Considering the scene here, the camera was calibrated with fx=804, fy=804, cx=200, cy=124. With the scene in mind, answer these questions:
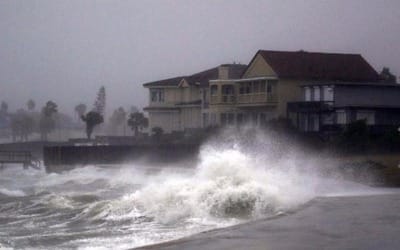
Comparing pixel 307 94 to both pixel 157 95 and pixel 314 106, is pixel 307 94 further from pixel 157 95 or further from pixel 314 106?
pixel 157 95

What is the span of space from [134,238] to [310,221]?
4.05 meters

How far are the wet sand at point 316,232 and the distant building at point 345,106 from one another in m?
31.4

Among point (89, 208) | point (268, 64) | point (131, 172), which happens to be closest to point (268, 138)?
point (131, 172)

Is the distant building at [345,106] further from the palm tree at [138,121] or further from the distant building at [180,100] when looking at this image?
the palm tree at [138,121]

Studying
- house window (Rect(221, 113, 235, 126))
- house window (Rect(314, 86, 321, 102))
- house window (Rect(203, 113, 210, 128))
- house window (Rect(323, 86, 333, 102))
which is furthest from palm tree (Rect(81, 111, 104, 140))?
house window (Rect(323, 86, 333, 102))

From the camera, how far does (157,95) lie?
7725 cm

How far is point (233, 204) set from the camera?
22.7m

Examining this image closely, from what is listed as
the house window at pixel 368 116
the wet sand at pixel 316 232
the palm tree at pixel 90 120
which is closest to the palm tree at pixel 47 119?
the palm tree at pixel 90 120

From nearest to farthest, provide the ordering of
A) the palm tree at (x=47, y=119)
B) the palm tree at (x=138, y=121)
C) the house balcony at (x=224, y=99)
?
the house balcony at (x=224, y=99)
the palm tree at (x=138, y=121)
the palm tree at (x=47, y=119)

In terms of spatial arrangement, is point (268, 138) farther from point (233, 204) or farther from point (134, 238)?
point (134, 238)

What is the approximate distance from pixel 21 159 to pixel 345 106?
28289 mm

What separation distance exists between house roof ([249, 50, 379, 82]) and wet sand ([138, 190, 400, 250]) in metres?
39.6

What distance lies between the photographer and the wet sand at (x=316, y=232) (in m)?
14.9

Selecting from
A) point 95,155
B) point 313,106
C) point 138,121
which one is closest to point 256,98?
point 313,106
